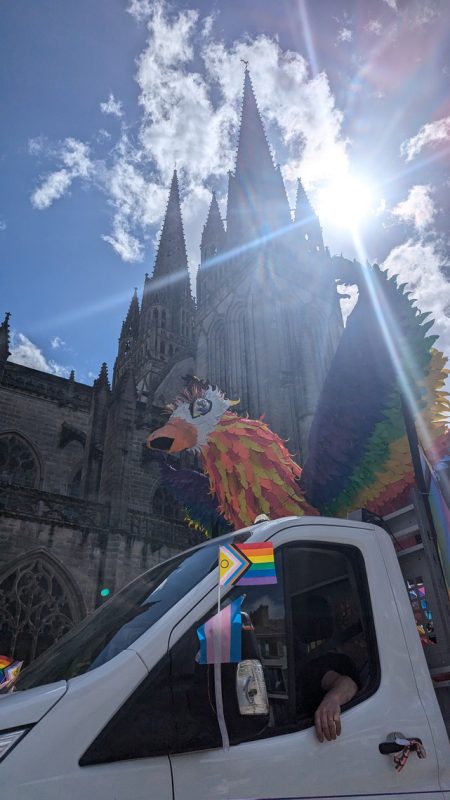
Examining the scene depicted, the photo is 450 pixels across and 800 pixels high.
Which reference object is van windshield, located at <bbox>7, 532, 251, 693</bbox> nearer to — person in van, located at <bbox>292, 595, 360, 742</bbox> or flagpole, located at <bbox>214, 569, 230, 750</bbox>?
flagpole, located at <bbox>214, 569, 230, 750</bbox>

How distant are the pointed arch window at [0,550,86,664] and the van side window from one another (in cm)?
1088

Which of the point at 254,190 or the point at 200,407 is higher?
the point at 254,190

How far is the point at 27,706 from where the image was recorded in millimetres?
1528

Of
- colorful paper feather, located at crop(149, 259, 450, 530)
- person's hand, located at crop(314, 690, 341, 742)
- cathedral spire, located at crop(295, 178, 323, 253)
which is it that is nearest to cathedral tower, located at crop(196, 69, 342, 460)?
cathedral spire, located at crop(295, 178, 323, 253)

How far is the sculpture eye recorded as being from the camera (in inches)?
230

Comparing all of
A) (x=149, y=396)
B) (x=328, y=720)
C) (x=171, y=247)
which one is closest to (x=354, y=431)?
(x=328, y=720)

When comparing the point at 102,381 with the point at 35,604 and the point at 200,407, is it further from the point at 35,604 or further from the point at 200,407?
the point at 200,407

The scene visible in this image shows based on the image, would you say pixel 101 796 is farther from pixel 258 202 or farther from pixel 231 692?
pixel 258 202

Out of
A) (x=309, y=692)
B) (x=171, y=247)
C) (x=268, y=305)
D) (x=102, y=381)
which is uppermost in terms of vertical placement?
(x=171, y=247)

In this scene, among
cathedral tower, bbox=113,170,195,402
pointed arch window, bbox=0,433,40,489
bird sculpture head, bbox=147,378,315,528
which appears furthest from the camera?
cathedral tower, bbox=113,170,195,402

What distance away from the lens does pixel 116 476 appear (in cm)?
1487

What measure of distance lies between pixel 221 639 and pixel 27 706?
1.98 ft

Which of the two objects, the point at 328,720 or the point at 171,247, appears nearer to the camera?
the point at 328,720

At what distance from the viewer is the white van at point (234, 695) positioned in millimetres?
1531
